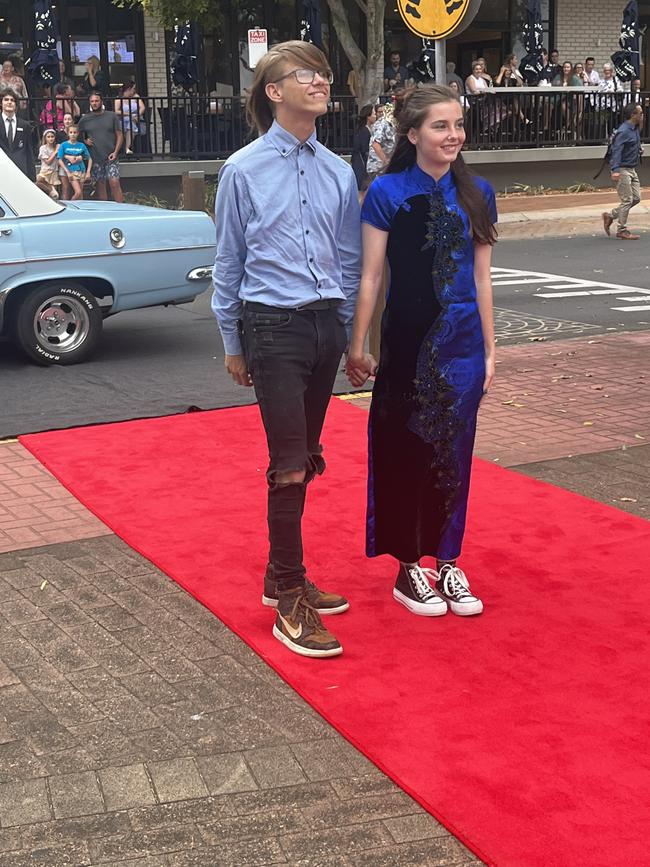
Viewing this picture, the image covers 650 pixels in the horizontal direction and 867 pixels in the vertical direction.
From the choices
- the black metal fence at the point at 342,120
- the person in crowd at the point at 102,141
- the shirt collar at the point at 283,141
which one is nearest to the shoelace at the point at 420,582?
the shirt collar at the point at 283,141

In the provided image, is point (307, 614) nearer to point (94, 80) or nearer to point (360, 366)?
point (360, 366)

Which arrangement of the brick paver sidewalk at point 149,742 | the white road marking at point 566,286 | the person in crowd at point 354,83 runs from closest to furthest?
the brick paver sidewalk at point 149,742
the white road marking at point 566,286
the person in crowd at point 354,83

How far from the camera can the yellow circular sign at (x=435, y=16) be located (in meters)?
7.64

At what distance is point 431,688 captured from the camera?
4.07 m

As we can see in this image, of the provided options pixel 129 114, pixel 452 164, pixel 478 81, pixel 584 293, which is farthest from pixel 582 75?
pixel 452 164

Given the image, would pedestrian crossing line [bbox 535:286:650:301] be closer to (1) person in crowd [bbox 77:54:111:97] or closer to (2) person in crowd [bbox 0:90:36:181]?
(2) person in crowd [bbox 0:90:36:181]

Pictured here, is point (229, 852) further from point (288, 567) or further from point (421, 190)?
point (421, 190)

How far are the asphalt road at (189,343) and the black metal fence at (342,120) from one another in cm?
723

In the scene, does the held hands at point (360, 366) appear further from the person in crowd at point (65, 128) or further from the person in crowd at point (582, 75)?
the person in crowd at point (582, 75)

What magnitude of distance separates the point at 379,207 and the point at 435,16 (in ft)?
12.9

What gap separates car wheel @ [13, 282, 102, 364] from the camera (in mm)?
9578

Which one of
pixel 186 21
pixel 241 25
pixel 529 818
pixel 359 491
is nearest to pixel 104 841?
pixel 529 818

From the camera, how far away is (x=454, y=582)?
4.75m

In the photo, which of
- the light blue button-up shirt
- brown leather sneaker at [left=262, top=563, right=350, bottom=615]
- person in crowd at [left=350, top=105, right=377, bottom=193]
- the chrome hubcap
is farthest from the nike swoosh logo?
person in crowd at [left=350, top=105, right=377, bottom=193]
